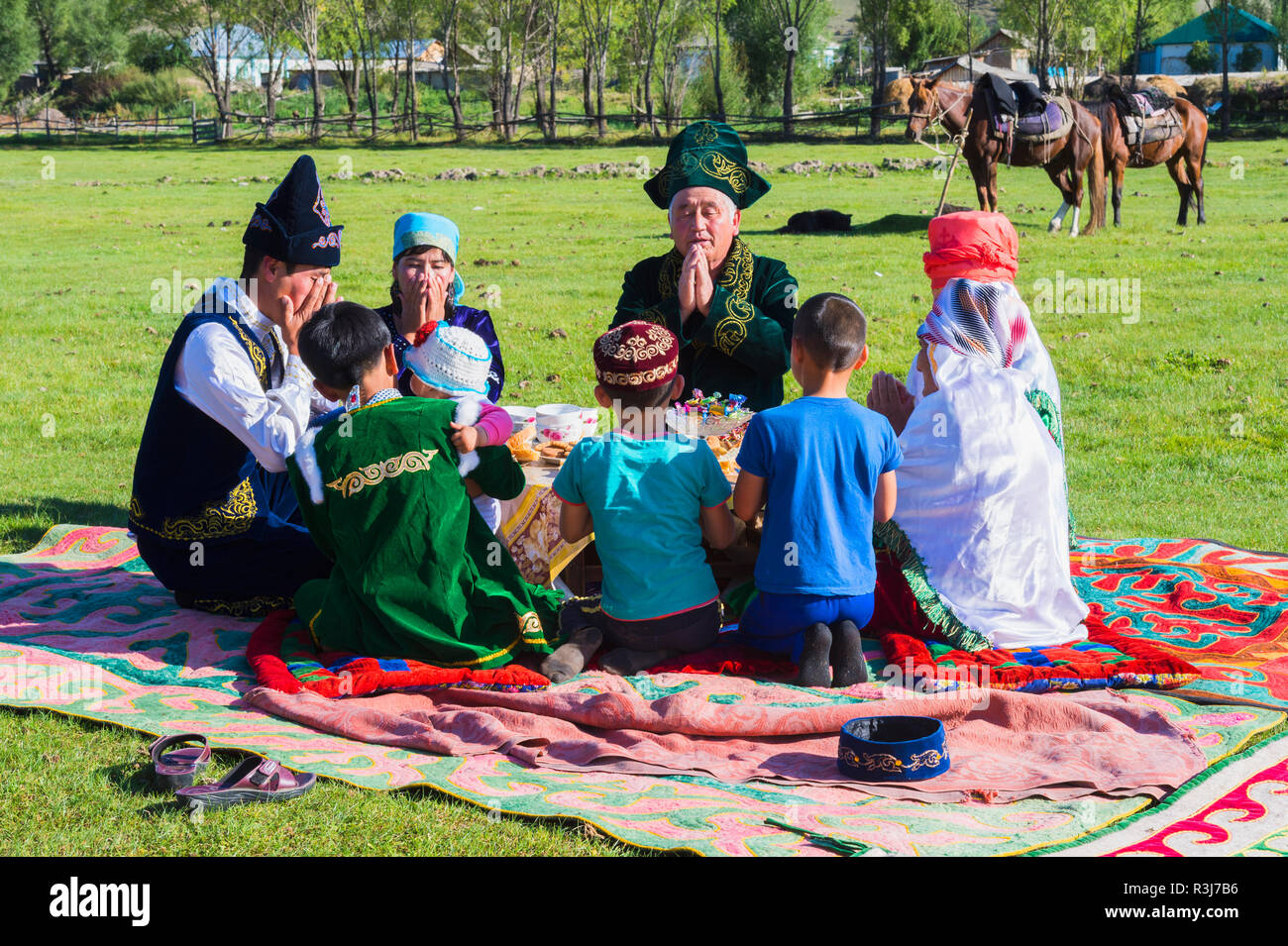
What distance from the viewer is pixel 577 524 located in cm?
499

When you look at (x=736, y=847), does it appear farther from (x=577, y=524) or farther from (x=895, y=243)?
(x=895, y=243)

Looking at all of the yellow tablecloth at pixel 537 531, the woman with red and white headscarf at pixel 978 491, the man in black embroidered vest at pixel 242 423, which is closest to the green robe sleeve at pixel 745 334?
the woman with red and white headscarf at pixel 978 491

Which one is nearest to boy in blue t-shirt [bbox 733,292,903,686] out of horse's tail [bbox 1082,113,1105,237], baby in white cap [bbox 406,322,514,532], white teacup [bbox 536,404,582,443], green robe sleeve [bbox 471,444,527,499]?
green robe sleeve [bbox 471,444,527,499]

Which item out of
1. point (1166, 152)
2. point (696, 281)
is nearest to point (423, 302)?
point (696, 281)

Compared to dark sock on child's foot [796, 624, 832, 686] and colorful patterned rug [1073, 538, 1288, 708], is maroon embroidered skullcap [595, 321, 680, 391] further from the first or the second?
colorful patterned rug [1073, 538, 1288, 708]

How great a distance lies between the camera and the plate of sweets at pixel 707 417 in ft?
17.9

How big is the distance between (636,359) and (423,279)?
178 cm

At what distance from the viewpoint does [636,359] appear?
4.69m

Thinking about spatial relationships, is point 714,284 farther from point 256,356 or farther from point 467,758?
point 467,758

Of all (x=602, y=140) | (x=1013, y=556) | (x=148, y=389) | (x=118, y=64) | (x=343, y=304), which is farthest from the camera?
(x=118, y=64)

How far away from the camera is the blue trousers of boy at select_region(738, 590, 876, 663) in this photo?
A: 4.86 meters

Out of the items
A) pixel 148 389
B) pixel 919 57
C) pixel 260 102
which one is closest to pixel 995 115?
pixel 148 389
